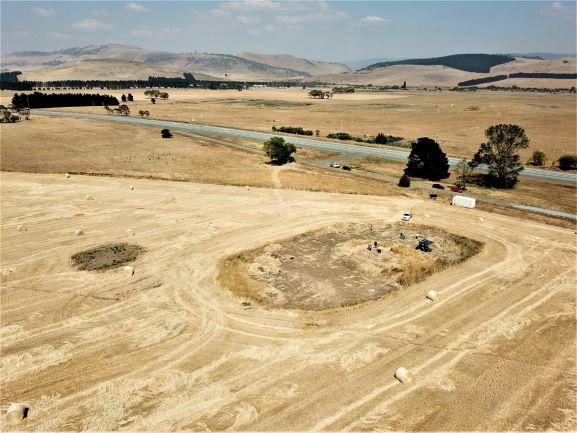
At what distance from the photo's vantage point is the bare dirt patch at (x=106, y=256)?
4466 cm

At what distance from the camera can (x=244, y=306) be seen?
37594 mm

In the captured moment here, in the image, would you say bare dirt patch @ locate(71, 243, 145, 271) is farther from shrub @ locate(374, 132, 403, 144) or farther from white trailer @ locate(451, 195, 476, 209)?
shrub @ locate(374, 132, 403, 144)

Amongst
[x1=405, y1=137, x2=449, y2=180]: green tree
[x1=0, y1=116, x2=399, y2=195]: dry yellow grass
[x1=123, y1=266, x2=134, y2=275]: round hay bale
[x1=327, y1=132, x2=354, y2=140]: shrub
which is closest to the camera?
[x1=123, y1=266, x2=134, y2=275]: round hay bale

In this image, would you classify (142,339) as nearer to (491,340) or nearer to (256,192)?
(491,340)

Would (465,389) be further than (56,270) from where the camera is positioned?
No

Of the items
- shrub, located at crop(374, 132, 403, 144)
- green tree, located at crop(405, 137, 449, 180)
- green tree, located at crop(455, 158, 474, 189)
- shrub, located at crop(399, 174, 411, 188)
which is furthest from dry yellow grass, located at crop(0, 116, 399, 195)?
shrub, located at crop(374, 132, 403, 144)

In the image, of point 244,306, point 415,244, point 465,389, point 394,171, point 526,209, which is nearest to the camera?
point 465,389

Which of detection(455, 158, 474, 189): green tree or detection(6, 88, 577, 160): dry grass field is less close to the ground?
detection(6, 88, 577, 160): dry grass field

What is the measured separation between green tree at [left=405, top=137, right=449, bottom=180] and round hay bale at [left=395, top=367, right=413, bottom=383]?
209ft

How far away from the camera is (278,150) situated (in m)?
92.9

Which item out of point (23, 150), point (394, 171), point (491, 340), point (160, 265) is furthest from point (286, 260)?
point (23, 150)

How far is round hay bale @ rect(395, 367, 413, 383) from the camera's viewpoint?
28406mm

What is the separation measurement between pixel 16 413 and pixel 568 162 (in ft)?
372

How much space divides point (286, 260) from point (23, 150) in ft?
268
